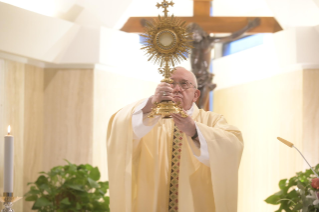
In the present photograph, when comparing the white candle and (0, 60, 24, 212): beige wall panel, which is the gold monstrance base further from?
(0, 60, 24, 212): beige wall panel

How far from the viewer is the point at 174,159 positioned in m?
3.92

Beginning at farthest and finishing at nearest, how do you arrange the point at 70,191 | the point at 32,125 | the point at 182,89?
the point at 32,125 < the point at 70,191 < the point at 182,89

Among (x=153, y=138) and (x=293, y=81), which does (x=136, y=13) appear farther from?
(x=153, y=138)

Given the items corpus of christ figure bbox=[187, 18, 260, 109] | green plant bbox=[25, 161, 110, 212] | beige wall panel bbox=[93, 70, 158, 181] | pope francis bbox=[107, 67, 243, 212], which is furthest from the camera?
corpus of christ figure bbox=[187, 18, 260, 109]

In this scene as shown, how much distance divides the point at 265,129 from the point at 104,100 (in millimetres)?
2115

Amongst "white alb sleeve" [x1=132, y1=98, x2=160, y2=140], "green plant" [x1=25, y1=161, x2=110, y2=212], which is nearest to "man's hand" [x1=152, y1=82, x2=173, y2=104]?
"white alb sleeve" [x1=132, y1=98, x2=160, y2=140]

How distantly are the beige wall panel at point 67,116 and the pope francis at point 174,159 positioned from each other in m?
1.76

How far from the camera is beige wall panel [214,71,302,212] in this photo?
18.1 feet

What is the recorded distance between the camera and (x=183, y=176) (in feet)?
12.2

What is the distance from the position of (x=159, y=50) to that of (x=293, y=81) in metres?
2.78

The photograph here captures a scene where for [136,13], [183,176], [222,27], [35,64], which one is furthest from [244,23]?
[183,176]

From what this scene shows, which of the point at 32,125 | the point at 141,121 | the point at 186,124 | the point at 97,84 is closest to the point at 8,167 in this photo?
the point at 141,121

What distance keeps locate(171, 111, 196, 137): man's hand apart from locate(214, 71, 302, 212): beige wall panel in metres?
2.28

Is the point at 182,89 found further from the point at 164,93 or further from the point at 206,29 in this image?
the point at 206,29
